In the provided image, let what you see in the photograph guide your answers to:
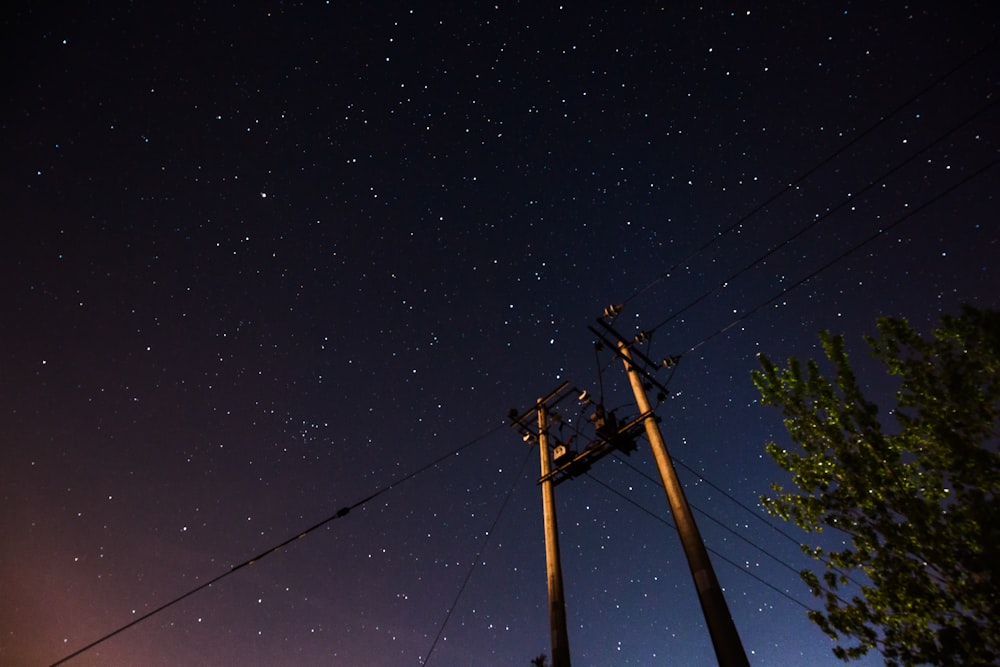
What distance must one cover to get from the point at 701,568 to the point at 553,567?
10.2ft

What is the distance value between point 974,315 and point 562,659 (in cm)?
1063

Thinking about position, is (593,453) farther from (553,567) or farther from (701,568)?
(701,568)

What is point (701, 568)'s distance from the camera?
226 inches

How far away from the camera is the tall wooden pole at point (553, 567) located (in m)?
7.23

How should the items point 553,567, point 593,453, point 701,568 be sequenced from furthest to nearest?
point 593,453 → point 553,567 → point 701,568

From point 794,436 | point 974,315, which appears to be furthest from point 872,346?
point 794,436

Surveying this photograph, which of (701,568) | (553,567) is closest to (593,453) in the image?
(553,567)

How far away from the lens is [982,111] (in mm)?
6270

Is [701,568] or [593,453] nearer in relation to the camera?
[701,568]

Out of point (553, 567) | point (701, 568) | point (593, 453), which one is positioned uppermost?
point (593, 453)

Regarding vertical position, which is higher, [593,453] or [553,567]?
[593,453]

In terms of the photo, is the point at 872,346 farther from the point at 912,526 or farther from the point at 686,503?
the point at 686,503

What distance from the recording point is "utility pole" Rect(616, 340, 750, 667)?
5191 mm

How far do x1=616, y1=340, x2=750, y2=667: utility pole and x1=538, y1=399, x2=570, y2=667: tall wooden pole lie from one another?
269cm
